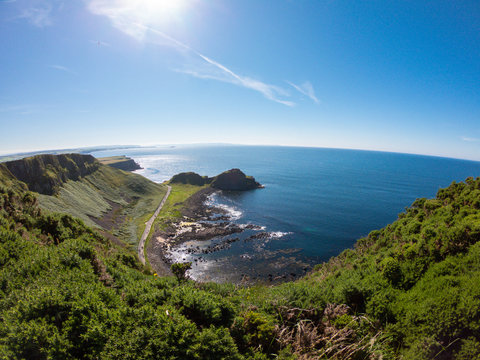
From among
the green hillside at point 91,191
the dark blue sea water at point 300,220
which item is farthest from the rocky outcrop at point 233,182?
the green hillside at point 91,191

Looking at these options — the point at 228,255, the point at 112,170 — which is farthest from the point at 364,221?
the point at 112,170

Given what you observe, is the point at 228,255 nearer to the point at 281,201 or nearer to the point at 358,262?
the point at 358,262

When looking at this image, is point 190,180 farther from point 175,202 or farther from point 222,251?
point 222,251

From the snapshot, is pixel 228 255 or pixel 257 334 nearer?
pixel 257 334

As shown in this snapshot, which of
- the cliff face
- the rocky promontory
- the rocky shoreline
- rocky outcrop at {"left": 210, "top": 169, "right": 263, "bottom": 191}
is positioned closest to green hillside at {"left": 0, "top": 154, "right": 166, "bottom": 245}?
the cliff face

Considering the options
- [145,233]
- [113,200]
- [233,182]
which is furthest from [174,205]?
[233,182]

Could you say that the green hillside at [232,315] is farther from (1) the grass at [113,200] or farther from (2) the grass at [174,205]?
(1) the grass at [113,200]
